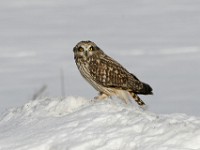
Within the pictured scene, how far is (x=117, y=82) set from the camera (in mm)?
9586

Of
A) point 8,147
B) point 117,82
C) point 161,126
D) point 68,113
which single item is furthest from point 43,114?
point 117,82

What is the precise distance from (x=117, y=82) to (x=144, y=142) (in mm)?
4255

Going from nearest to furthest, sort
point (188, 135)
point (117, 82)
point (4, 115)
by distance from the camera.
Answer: point (188, 135)
point (4, 115)
point (117, 82)

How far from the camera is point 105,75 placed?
9.60 m

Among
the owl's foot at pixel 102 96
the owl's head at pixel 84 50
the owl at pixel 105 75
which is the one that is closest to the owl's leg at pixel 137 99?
the owl at pixel 105 75

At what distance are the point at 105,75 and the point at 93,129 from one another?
12.9 ft

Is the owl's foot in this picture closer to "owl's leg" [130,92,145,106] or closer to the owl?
the owl

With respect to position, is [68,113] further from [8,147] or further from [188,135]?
[188,135]

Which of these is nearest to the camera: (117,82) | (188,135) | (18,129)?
(188,135)

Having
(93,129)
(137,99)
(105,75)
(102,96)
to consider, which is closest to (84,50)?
(105,75)

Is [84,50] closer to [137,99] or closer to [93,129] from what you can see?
[137,99]

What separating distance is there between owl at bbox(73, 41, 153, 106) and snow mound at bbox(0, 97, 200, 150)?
288 centimetres

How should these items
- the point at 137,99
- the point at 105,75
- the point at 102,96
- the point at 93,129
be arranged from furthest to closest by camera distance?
1. the point at 105,75
2. the point at 137,99
3. the point at 102,96
4. the point at 93,129

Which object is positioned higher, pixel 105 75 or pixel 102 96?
pixel 105 75
